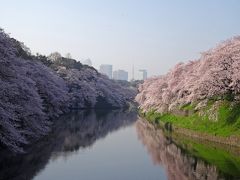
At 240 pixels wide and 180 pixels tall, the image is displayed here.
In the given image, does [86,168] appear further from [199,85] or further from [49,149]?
[199,85]

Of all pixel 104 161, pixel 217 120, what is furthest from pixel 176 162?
pixel 217 120

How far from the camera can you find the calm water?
26.9 meters

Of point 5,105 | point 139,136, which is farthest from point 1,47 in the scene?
point 139,136

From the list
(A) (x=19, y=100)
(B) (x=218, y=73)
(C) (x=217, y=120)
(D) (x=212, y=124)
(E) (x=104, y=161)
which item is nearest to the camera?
(E) (x=104, y=161)

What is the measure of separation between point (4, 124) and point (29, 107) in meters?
7.88

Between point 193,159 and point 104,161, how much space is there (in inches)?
262

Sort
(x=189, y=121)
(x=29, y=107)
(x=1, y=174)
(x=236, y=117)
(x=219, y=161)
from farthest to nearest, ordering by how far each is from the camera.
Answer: (x=189, y=121) < (x=236, y=117) < (x=29, y=107) < (x=219, y=161) < (x=1, y=174)

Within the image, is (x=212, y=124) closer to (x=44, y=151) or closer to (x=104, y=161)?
(x=104, y=161)

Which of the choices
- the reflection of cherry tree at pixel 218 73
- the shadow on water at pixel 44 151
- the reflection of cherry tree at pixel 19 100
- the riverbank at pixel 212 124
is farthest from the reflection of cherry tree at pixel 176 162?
the reflection of cherry tree at pixel 19 100

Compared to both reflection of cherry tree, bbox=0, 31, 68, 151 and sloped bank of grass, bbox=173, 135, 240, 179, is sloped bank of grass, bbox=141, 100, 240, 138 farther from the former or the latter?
reflection of cherry tree, bbox=0, 31, 68, 151

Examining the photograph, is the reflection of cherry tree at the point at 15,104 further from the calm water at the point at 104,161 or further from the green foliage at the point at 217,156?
the green foliage at the point at 217,156

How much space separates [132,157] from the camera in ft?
117

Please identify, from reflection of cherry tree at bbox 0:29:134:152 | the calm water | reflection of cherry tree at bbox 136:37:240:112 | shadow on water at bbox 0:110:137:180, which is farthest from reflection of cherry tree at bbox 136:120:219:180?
reflection of cherry tree at bbox 0:29:134:152

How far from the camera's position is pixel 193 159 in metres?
33.4
